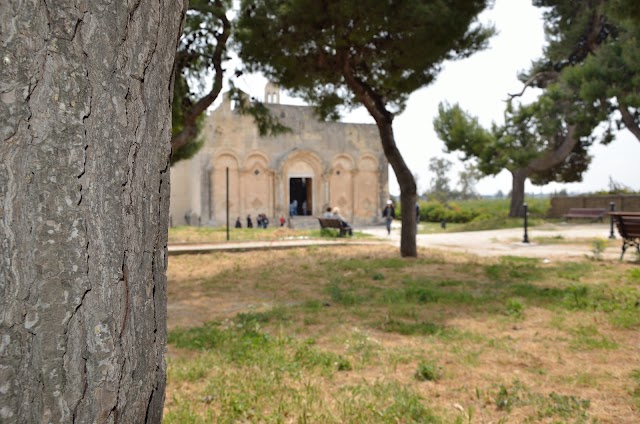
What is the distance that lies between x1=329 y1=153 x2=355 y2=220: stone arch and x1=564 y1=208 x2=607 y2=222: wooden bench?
10.6m

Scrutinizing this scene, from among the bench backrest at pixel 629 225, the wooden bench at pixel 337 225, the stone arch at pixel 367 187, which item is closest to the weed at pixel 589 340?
the bench backrest at pixel 629 225

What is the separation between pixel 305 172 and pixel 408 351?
22.1 m

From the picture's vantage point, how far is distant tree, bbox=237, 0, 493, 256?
789 centimetres

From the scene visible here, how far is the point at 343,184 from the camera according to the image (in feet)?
84.0

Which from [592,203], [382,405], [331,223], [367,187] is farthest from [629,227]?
[367,187]

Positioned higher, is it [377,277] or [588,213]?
[588,213]

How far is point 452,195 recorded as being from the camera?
145 ft

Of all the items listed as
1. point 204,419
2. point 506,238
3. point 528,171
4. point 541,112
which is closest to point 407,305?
point 204,419

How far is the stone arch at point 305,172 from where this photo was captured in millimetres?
24141

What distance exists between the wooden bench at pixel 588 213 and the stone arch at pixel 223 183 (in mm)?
15685

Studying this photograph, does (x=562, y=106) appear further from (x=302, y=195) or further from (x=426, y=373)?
(x=426, y=373)

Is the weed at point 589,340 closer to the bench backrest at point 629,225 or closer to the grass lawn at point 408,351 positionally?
the grass lawn at point 408,351

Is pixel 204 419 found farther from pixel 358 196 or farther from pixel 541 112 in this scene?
pixel 358 196

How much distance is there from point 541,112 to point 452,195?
86.2 feet
